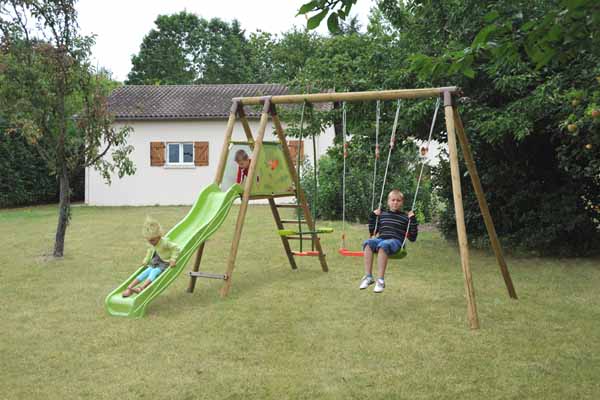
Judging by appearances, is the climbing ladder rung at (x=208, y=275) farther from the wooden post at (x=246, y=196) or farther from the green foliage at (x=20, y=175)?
the green foliage at (x=20, y=175)

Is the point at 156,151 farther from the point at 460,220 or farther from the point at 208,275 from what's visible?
the point at 460,220

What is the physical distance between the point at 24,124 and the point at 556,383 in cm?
764

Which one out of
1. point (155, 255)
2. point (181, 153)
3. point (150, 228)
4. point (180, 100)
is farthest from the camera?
point (180, 100)

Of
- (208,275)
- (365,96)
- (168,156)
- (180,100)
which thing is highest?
(180,100)

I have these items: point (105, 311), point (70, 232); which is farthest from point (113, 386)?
point (70, 232)

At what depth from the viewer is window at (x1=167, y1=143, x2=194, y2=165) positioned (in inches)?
939

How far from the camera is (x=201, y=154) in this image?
23.5 metres

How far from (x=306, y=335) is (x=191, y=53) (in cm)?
4836

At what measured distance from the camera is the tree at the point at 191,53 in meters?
49.2

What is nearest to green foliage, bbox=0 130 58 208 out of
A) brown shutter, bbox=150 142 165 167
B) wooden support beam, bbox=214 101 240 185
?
brown shutter, bbox=150 142 165 167

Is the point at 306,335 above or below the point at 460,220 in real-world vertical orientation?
below

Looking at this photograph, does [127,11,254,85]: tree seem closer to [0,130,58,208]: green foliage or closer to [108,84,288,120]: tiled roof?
[108,84,288,120]: tiled roof

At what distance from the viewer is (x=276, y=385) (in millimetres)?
4637

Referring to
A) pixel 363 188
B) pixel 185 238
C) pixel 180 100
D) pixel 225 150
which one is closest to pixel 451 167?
pixel 225 150
